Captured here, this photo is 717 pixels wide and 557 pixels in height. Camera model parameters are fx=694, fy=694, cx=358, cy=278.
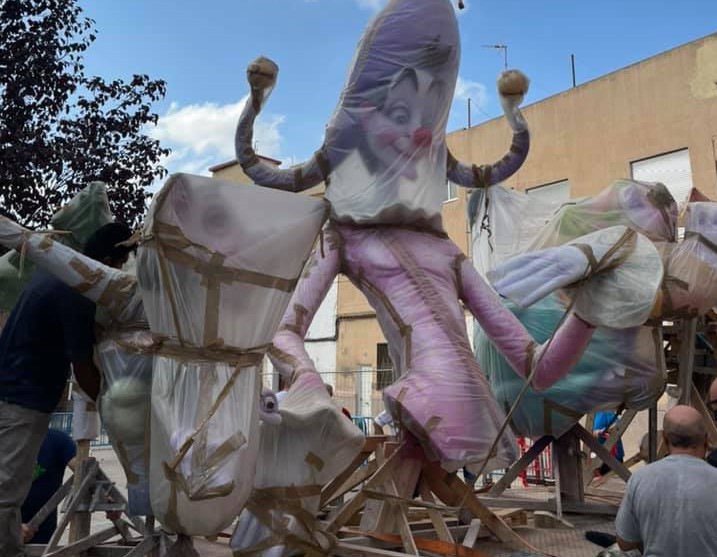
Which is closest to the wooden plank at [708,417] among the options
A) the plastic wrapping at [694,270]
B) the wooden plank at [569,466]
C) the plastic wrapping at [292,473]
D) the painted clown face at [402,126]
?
the wooden plank at [569,466]

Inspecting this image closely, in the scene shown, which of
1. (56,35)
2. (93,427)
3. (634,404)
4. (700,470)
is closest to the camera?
(700,470)

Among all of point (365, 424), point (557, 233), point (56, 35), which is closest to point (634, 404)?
point (557, 233)

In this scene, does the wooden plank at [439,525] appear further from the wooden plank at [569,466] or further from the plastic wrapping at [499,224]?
the plastic wrapping at [499,224]

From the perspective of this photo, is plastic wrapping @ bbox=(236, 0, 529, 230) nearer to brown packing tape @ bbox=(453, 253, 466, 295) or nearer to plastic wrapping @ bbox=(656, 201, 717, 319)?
brown packing tape @ bbox=(453, 253, 466, 295)

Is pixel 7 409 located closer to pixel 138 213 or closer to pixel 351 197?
pixel 351 197

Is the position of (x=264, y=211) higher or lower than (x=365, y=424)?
higher

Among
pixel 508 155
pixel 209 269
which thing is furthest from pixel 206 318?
pixel 508 155

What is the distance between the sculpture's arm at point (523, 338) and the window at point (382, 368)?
1082 centimetres

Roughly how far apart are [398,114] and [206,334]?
5.72 ft

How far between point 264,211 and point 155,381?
72 cm

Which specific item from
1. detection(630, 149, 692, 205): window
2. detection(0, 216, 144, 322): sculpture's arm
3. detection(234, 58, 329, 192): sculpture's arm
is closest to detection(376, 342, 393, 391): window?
detection(630, 149, 692, 205): window

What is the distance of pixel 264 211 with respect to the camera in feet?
8.35

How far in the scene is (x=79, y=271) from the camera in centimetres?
265

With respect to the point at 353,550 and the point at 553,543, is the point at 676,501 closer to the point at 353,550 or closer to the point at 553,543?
the point at 353,550
